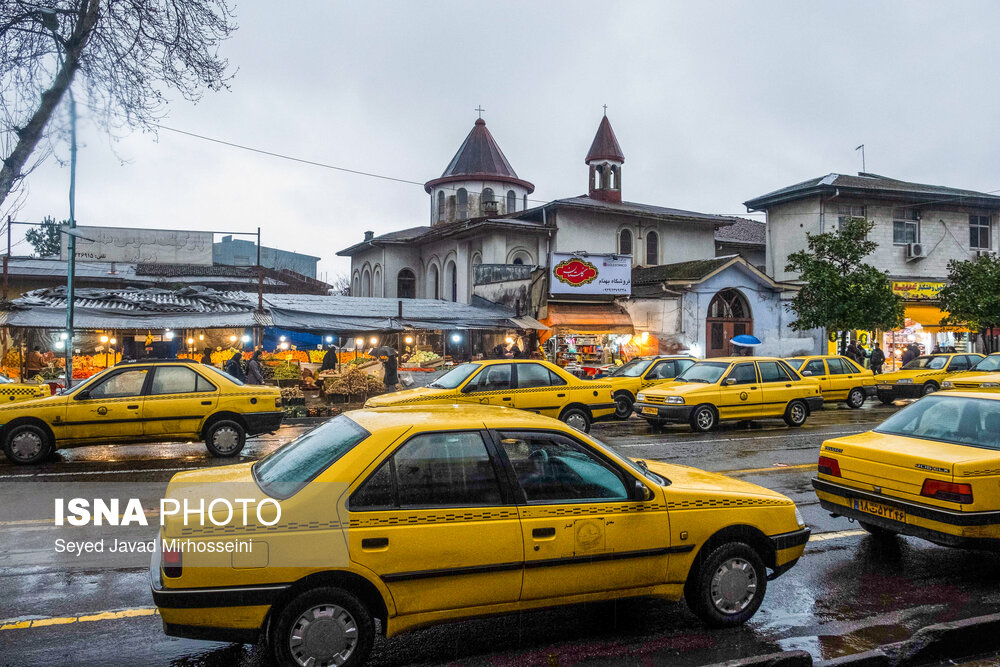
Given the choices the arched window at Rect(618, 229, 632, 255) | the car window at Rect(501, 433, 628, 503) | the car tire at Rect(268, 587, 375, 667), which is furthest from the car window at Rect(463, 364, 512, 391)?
the arched window at Rect(618, 229, 632, 255)

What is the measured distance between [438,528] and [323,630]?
2.69ft

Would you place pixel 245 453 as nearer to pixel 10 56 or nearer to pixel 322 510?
pixel 10 56

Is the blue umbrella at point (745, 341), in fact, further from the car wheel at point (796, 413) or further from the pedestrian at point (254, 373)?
the pedestrian at point (254, 373)

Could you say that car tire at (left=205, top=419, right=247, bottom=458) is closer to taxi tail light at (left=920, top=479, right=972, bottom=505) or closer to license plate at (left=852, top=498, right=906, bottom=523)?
license plate at (left=852, top=498, right=906, bottom=523)

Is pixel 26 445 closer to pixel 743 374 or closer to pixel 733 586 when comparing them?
pixel 733 586

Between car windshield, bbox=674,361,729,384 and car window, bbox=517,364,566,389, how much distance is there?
367 centimetres

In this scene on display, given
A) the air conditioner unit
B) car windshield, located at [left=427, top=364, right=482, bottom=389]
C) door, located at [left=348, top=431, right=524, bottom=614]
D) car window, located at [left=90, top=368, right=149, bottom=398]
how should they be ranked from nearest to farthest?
door, located at [left=348, top=431, right=524, bottom=614]
car window, located at [left=90, top=368, right=149, bottom=398]
car windshield, located at [left=427, top=364, right=482, bottom=389]
the air conditioner unit

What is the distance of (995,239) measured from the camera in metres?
35.9

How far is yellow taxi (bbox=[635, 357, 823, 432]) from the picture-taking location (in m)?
14.2

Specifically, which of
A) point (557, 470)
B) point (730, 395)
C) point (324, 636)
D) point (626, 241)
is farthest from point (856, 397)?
point (324, 636)

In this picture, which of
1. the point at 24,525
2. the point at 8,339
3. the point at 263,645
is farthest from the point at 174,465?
the point at 8,339

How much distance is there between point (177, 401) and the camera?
10.8 m

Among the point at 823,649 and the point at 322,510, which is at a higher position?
the point at 322,510

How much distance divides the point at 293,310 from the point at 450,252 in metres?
16.6
